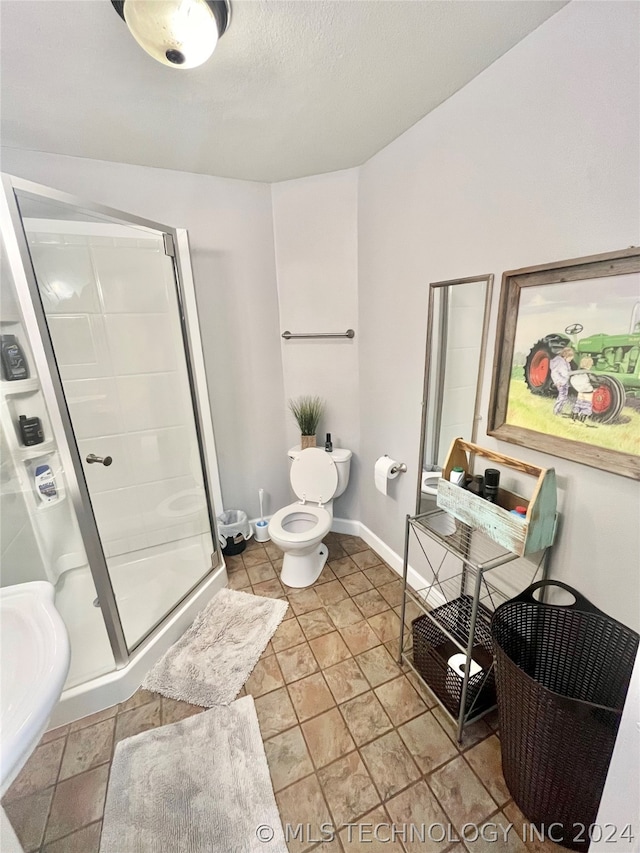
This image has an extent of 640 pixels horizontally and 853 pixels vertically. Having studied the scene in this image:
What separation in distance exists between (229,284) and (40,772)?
2403 mm

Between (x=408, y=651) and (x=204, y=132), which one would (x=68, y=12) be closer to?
(x=204, y=132)

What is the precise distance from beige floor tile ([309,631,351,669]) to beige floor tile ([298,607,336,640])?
3 cm

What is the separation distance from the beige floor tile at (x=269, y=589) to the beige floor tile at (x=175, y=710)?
2.18ft

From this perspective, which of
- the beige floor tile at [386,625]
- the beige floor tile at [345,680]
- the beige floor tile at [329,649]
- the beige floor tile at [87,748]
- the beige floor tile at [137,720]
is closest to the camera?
the beige floor tile at [87,748]

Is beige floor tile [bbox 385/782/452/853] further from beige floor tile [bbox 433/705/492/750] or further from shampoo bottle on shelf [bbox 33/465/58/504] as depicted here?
shampoo bottle on shelf [bbox 33/465/58/504]

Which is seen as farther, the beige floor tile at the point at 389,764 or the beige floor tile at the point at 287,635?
the beige floor tile at the point at 287,635

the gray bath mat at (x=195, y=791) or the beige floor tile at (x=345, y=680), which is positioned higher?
the gray bath mat at (x=195, y=791)

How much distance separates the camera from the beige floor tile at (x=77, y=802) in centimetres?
113

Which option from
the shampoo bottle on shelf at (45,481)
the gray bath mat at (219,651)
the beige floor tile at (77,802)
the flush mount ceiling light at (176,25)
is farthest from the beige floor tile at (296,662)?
the flush mount ceiling light at (176,25)

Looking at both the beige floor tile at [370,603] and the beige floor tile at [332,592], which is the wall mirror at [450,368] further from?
the beige floor tile at [332,592]

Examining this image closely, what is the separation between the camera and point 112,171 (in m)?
1.88

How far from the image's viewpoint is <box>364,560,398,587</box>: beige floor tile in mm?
2166

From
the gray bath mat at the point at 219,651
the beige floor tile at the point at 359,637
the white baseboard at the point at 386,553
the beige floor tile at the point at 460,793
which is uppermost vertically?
the white baseboard at the point at 386,553

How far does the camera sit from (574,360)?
3.55ft
